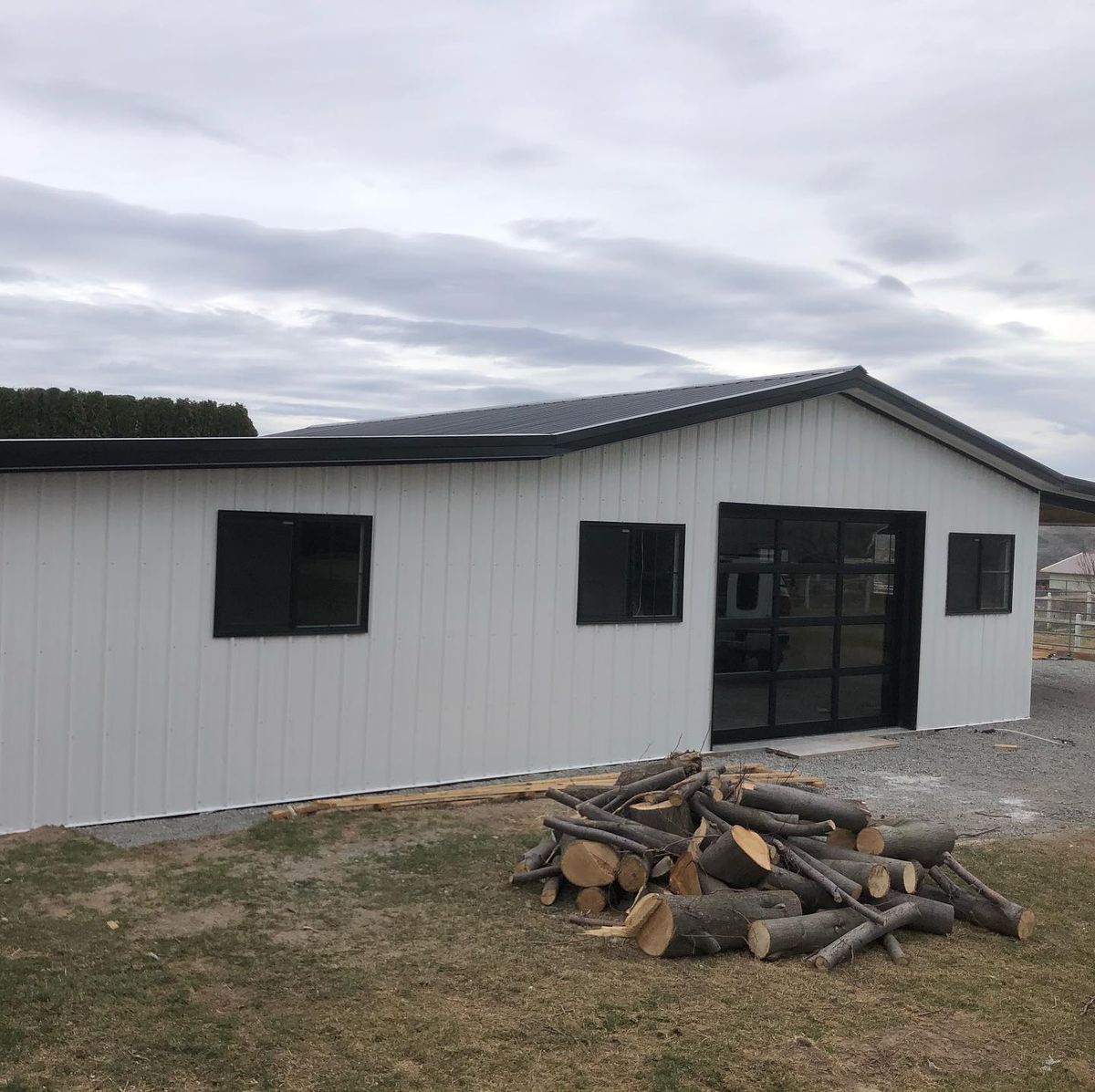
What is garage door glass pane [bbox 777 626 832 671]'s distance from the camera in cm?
1186

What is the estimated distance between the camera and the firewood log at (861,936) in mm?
5512

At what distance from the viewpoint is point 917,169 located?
1235cm

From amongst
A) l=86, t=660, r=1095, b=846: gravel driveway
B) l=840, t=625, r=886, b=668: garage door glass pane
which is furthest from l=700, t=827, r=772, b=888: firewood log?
l=840, t=625, r=886, b=668: garage door glass pane

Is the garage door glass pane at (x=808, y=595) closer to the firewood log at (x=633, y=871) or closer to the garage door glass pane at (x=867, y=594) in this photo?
the garage door glass pane at (x=867, y=594)

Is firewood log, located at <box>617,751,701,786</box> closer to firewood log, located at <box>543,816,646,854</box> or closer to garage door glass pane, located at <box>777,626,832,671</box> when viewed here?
→ firewood log, located at <box>543,816,646,854</box>

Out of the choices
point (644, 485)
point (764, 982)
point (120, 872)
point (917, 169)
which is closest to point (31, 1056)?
point (120, 872)

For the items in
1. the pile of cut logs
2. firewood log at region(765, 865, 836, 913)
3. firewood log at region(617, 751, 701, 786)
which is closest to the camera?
the pile of cut logs

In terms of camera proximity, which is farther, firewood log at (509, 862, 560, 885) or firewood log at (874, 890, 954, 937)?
firewood log at (509, 862, 560, 885)

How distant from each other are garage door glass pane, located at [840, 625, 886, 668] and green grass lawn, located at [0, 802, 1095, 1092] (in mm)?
5513

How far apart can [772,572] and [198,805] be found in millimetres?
6280

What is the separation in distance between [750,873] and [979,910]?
55.1 inches

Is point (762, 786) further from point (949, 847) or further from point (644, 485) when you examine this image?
point (644, 485)

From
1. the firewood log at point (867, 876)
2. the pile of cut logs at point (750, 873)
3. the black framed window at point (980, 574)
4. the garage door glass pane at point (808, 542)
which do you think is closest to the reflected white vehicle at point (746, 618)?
the garage door glass pane at point (808, 542)

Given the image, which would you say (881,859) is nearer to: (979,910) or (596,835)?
(979,910)
